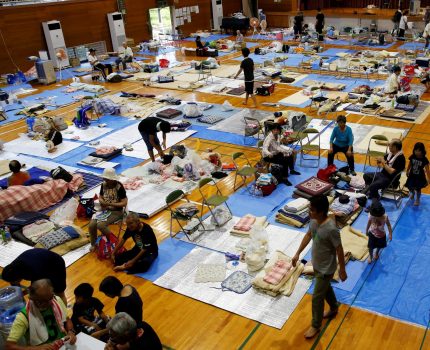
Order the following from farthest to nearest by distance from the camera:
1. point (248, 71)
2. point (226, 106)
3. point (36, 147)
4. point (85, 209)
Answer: point (226, 106) → point (248, 71) → point (36, 147) → point (85, 209)

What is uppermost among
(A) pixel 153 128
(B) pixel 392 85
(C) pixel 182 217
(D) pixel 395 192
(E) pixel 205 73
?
(A) pixel 153 128

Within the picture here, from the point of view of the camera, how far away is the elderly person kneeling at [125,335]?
179 inches

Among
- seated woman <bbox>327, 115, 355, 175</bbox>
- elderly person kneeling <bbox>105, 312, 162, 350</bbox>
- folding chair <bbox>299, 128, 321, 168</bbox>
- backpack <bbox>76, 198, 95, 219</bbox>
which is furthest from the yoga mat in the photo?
folding chair <bbox>299, 128, 321, 168</bbox>

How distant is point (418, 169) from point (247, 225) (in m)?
3.26

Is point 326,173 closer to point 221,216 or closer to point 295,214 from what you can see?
point 295,214

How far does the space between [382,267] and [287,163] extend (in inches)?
142

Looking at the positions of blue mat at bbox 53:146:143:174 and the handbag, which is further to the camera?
blue mat at bbox 53:146:143:174

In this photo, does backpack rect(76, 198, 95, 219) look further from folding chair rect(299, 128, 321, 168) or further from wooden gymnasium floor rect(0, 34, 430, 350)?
folding chair rect(299, 128, 321, 168)

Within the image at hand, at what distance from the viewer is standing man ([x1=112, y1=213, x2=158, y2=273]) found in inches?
289

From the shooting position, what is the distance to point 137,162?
38.9 ft

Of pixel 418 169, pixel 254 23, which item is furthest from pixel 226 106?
pixel 254 23

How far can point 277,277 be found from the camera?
6.91 meters

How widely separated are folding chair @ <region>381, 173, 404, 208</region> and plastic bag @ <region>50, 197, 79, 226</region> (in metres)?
6.31

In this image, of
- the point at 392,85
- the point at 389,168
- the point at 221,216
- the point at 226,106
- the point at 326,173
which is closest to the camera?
the point at 389,168
